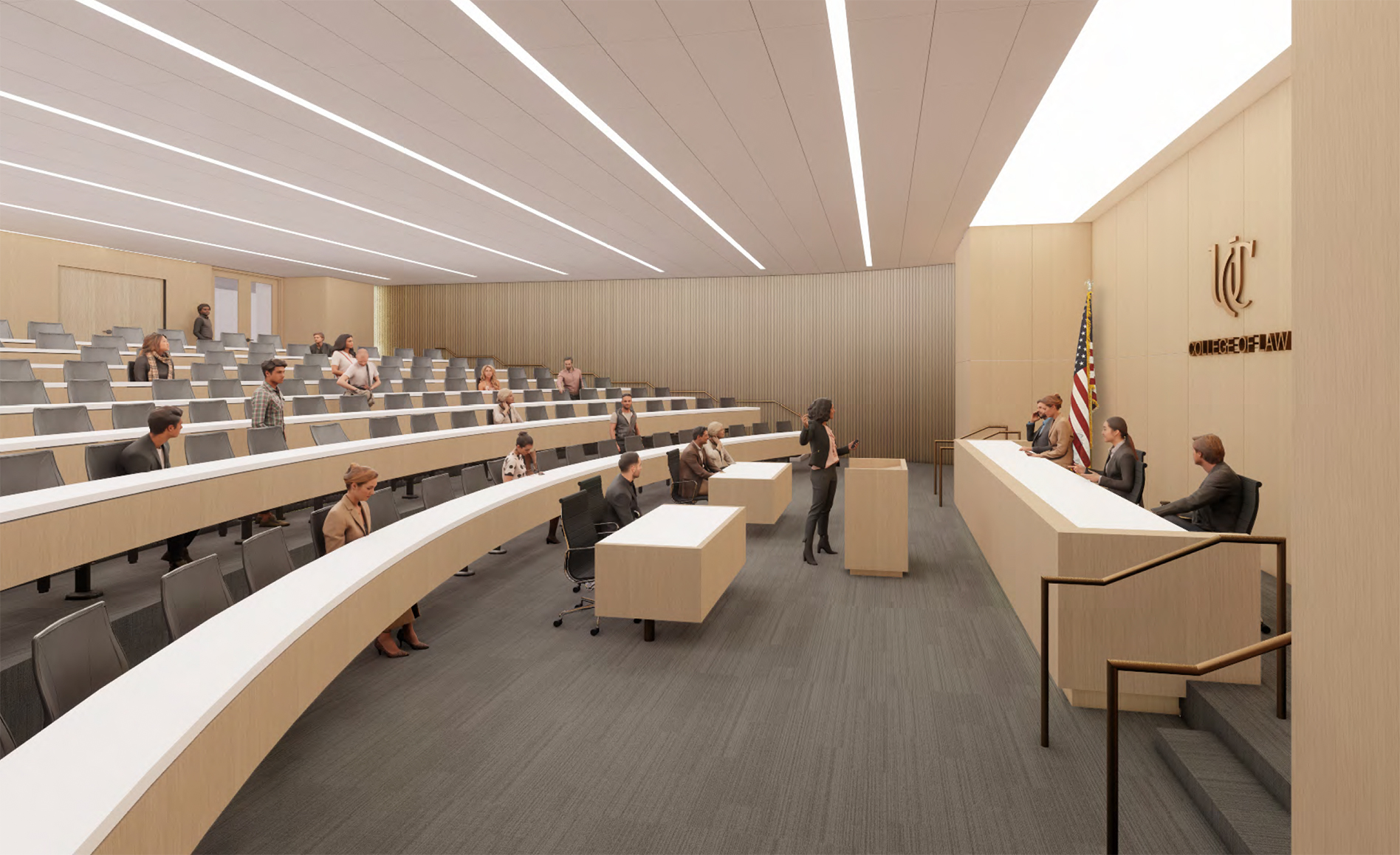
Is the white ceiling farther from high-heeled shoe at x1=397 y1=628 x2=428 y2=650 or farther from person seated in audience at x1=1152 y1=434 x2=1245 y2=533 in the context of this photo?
high-heeled shoe at x1=397 y1=628 x2=428 y2=650

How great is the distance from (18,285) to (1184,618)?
15.4 m

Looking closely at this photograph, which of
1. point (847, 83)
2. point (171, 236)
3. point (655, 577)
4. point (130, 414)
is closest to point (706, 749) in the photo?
point (655, 577)

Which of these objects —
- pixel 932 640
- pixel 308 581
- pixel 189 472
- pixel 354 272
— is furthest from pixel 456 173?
pixel 354 272

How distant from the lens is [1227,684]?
12.4 ft

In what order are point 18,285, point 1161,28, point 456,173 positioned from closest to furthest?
point 1161,28
point 456,173
point 18,285

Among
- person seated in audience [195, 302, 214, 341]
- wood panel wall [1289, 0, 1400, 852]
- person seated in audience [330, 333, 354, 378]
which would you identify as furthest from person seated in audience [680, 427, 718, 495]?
person seated in audience [195, 302, 214, 341]

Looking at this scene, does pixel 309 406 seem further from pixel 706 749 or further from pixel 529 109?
pixel 706 749

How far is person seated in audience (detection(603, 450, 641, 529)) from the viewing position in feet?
20.7

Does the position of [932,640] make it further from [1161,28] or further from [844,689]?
[1161,28]

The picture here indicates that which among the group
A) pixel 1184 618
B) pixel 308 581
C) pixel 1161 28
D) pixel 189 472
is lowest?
pixel 1184 618

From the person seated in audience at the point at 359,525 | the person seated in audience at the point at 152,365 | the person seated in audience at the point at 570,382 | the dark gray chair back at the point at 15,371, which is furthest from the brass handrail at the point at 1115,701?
the person seated in audience at the point at 570,382

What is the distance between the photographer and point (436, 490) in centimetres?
627

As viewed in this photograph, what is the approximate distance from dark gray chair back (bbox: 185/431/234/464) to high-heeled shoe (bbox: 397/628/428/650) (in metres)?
2.04

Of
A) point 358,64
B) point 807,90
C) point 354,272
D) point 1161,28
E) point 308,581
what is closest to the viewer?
point 308,581
